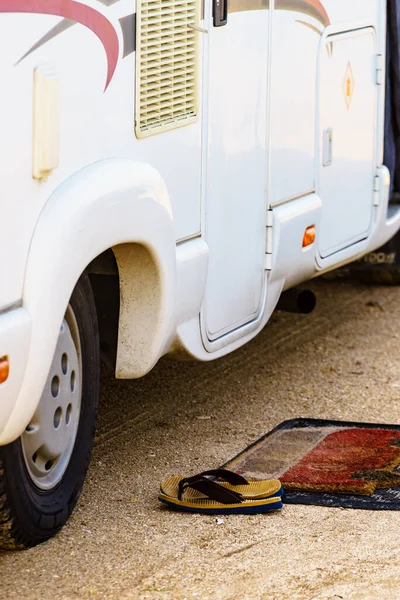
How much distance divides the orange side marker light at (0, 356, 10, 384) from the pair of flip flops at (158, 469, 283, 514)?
1034 mm

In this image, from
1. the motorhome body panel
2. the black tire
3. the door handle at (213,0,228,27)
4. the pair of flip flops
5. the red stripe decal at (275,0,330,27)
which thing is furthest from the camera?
the red stripe decal at (275,0,330,27)

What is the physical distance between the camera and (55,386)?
3.59 m

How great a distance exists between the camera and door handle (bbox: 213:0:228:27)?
395cm

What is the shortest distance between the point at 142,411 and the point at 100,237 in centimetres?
172

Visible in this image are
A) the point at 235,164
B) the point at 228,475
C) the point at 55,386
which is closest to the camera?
the point at 55,386

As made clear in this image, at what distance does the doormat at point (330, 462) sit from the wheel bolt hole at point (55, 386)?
906mm

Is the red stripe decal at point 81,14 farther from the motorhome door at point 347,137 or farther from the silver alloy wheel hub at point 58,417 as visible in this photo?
the motorhome door at point 347,137

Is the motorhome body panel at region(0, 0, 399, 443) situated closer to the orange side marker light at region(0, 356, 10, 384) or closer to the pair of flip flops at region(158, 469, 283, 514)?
the orange side marker light at region(0, 356, 10, 384)

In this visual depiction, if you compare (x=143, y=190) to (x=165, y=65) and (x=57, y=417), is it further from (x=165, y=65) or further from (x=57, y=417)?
(x=57, y=417)

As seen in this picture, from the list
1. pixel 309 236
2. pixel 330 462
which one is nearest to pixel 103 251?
pixel 330 462

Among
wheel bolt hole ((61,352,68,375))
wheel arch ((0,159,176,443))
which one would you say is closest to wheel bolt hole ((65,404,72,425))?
wheel bolt hole ((61,352,68,375))

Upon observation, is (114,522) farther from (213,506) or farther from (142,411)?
(142,411)

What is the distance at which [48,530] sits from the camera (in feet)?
11.7

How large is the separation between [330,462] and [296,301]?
51.1 inches
